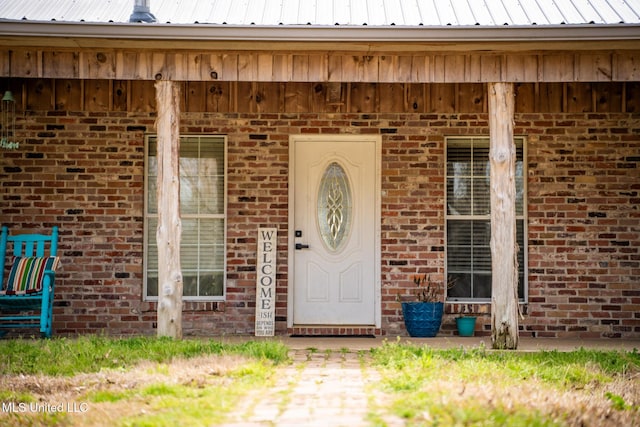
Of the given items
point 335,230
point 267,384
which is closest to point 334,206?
point 335,230

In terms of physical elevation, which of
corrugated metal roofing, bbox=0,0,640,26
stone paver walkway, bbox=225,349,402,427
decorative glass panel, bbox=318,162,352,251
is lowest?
stone paver walkway, bbox=225,349,402,427

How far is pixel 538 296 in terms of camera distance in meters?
9.44

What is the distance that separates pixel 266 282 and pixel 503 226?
9.30ft

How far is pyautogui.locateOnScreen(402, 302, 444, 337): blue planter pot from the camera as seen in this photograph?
914 centimetres

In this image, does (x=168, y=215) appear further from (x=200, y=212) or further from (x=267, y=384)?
(x=267, y=384)

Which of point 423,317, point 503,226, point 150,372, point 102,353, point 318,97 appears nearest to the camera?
point 150,372

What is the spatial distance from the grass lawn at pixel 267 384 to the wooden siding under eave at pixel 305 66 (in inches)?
93.4

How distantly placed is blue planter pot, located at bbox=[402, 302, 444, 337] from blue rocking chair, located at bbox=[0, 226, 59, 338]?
3.64m

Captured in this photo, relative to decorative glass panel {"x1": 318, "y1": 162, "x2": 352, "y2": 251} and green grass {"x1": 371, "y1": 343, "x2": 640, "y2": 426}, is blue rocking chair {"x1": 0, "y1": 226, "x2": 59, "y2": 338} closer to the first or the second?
decorative glass panel {"x1": 318, "y1": 162, "x2": 352, "y2": 251}

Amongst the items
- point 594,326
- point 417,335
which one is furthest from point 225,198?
point 594,326

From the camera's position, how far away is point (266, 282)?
9.37 m

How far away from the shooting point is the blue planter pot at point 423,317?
914 centimetres

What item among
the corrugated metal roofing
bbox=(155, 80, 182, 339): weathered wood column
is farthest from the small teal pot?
the corrugated metal roofing

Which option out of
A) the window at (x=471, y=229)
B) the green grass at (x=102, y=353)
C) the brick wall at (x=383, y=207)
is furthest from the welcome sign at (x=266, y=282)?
the window at (x=471, y=229)
